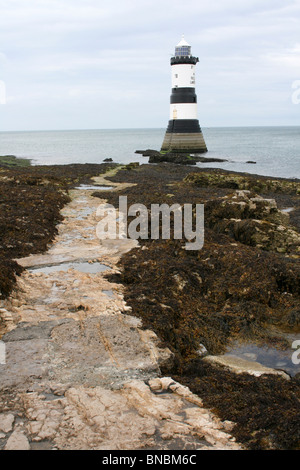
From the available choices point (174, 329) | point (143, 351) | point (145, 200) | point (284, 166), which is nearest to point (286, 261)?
point (174, 329)

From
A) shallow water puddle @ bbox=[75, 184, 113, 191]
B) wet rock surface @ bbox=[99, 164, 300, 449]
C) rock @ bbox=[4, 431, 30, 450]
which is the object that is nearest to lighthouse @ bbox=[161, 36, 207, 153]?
shallow water puddle @ bbox=[75, 184, 113, 191]

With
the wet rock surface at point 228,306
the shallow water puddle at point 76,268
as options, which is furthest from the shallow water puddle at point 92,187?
the shallow water puddle at point 76,268

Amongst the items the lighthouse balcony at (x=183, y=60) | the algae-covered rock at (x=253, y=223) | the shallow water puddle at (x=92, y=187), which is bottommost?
the algae-covered rock at (x=253, y=223)

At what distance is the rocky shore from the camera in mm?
4668

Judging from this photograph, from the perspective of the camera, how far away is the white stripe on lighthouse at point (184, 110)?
52312 millimetres

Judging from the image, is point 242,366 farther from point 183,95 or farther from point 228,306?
point 183,95

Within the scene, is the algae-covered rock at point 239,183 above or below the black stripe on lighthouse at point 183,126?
below

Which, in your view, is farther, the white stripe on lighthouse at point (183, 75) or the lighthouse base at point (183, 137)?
the lighthouse base at point (183, 137)

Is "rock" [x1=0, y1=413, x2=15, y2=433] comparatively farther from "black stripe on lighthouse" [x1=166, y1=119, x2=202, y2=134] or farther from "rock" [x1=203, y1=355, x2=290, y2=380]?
"black stripe on lighthouse" [x1=166, y1=119, x2=202, y2=134]

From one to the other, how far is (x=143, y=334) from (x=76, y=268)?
3824 millimetres

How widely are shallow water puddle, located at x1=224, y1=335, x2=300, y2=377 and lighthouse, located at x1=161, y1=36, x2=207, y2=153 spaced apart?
156 feet

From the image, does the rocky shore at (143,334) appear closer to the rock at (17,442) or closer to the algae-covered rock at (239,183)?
the rock at (17,442)

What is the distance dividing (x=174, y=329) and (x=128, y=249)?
461 centimetres

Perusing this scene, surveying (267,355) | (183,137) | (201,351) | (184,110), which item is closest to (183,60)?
(184,110)
